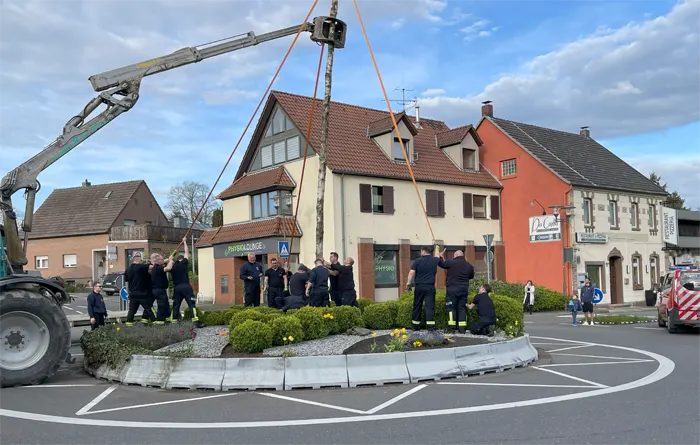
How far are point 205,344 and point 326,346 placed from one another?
2.17 metres

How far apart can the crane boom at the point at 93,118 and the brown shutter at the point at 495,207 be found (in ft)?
72.3

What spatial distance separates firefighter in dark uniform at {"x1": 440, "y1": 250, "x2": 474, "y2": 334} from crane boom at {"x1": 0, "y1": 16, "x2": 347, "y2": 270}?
671 centimetres

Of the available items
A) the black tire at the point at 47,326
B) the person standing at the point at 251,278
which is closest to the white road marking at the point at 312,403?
the black tire at the point at 47,326

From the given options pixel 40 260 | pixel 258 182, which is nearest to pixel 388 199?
pixel 258 182

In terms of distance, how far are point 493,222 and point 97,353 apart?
26.9 metres

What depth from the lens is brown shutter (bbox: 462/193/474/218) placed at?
110ft

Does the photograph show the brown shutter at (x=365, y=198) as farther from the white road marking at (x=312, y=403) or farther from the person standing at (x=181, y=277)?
the white road marking at (x=312, y=403)

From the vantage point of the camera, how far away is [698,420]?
6918 mm

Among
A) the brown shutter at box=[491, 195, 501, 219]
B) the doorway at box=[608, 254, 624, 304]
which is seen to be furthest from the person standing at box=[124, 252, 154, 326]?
the doorway at box=[608, 254, 624, 304]

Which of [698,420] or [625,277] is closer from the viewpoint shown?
[698,420]

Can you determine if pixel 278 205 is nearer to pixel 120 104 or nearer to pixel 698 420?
pixel 120 104

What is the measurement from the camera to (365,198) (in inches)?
1157

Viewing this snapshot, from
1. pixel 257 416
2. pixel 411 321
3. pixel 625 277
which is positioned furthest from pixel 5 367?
pixel 625 277

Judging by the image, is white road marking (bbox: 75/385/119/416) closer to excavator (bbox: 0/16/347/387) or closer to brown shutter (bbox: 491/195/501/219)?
excavator (bbox: 0/16/347/387)
